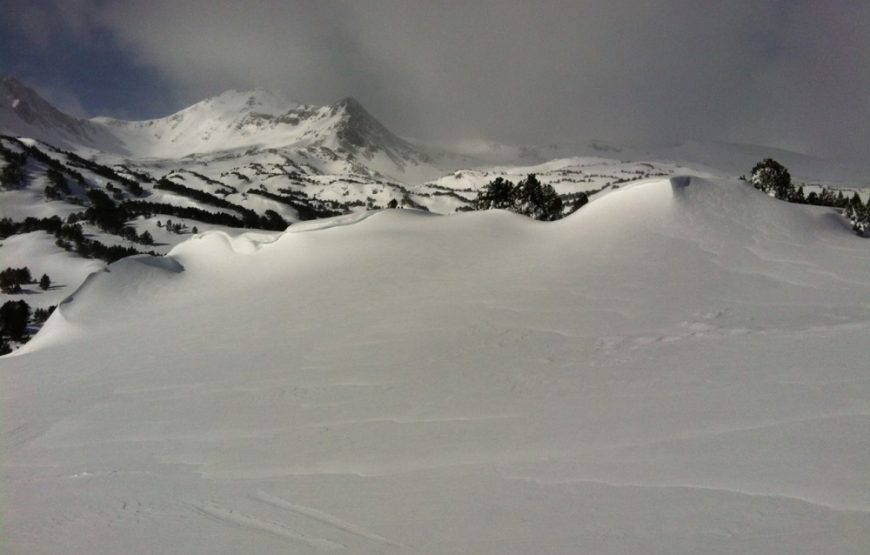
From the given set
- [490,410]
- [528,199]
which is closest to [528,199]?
[528,199]

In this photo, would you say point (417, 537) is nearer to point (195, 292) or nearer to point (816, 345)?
point (816, 345)

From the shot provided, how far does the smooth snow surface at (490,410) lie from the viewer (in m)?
4.38

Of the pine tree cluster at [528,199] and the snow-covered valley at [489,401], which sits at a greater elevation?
the pine tree cluster at [528,199]

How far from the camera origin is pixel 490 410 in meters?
7.01

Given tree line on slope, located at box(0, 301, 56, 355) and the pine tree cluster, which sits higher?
the pine tree cluster

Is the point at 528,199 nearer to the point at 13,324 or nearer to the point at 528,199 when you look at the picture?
the point at 528,199

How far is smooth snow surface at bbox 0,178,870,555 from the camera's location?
4.38 m

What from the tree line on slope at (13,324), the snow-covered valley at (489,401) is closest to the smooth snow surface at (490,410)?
the snow-covered valley at (489,401)

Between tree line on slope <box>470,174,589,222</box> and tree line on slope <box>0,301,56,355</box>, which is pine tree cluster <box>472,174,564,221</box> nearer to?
tree line on slope <box>470,174,589,222</box>

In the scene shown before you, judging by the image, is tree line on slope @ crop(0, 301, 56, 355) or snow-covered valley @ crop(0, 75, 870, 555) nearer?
snow-covered valley @ crop(0, 75, 870, 555)

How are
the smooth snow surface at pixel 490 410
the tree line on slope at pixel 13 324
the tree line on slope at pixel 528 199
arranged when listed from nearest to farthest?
the smooth snow surface at pixel 490 410
the tree line on slope at pixel 13 324
the tree line on slope at pixel 528 199

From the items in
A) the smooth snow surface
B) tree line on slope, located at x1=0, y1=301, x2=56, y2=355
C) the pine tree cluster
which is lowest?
tree line on slope, located at x1=0, y1=301, x2=56, y2=355

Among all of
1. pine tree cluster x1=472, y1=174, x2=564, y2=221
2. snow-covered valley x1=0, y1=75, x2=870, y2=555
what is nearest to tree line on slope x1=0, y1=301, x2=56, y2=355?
snow-covered valley x1=0, y1=75, x2=870, y2=555

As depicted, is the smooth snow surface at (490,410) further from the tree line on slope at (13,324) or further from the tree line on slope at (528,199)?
the tree line on slope at (13,324)
